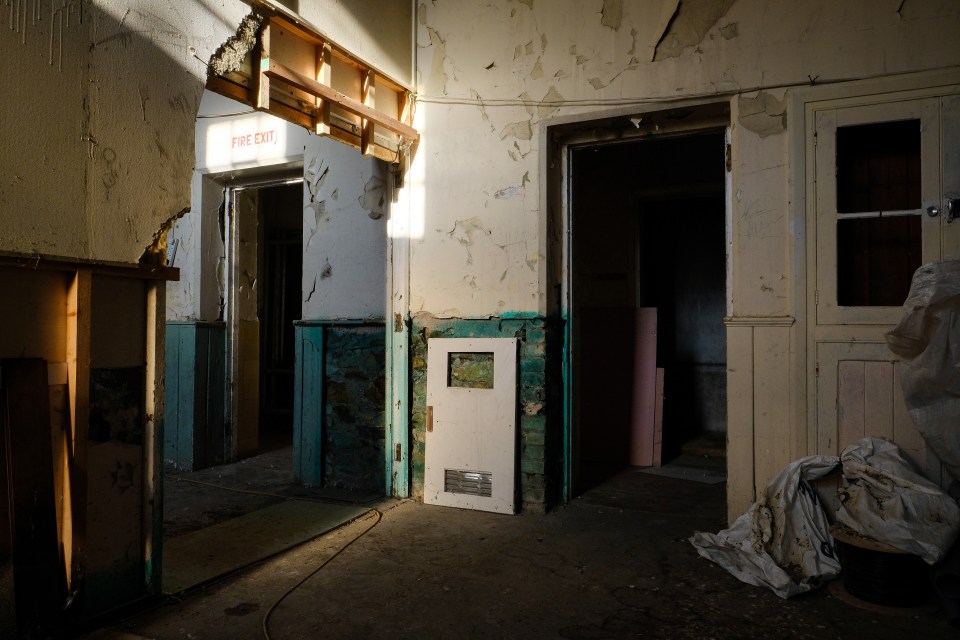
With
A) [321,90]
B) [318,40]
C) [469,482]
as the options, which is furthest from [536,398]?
[318,40]

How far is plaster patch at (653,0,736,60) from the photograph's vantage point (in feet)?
10.4

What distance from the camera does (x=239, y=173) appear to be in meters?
4.77

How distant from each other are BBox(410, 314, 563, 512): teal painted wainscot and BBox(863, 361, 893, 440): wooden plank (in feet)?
5.08

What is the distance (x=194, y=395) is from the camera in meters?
4.67

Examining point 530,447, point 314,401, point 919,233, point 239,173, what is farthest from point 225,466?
point 919,233

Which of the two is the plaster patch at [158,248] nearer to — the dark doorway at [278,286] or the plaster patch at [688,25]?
the plaster patch at [688,25]

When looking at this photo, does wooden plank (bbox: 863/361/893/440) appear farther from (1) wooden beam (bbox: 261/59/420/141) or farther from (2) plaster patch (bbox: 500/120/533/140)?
(1) wooden beam (bbox: 261/59/420/141)

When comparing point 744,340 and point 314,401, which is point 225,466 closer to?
point 314,401

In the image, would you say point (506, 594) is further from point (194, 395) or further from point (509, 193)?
point (194, 395)

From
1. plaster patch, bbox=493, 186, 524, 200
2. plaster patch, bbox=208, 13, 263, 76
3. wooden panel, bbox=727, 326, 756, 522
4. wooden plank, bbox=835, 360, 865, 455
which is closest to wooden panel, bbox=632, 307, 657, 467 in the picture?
wooden panel, bbox=727, 326, 756, 522

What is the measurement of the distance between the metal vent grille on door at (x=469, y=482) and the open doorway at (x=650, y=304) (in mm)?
615

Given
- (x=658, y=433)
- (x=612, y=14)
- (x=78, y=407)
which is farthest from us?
(x=658, y=433)

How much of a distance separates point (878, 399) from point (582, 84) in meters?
2.21

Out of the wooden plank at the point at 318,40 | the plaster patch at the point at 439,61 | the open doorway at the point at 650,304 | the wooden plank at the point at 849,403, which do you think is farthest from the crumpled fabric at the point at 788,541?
the wooden plank at the point at 318,40
